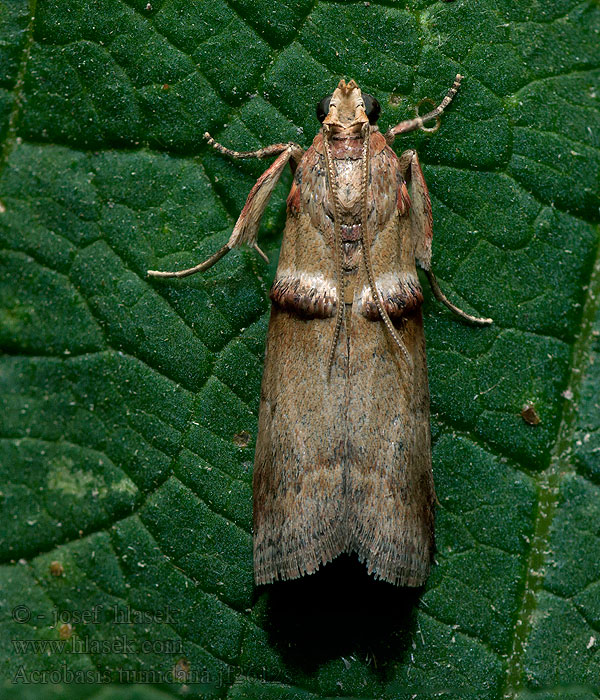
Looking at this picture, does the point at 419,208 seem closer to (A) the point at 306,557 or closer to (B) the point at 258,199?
(B) the point at 258,199

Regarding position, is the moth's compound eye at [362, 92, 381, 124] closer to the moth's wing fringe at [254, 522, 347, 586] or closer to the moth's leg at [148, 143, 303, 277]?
the moth's leg at [148, 143, 303, 277]

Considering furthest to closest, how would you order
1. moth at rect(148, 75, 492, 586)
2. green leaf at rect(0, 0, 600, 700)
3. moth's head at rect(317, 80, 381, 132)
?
1. green leaf at rect(0, 0, 600, 700)
2. moth's head at rect(317, 80, 381, 132)
3. moth at rect(148, 75, 492, 586)

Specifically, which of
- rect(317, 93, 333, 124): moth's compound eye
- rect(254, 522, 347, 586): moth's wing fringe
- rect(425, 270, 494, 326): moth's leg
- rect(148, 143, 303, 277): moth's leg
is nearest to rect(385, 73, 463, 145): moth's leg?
rect(317, 93, 333, 124): moth's compound eye

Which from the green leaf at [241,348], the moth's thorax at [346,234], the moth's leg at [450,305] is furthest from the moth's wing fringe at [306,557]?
the moth's leg at [450,305]

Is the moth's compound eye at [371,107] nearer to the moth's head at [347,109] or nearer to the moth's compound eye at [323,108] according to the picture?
the moth's head at [347,109]

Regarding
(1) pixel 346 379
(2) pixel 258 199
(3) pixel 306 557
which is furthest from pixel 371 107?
(3) pixel 306 557
